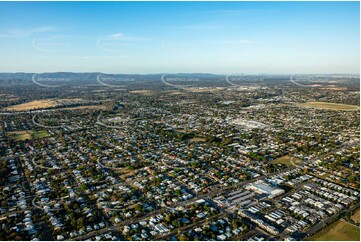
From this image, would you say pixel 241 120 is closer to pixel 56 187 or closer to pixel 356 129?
pixel 356 129

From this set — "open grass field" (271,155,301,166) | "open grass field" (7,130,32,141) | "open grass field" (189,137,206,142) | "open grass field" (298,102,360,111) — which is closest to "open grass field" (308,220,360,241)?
"open grass field" (271,155,301,166)

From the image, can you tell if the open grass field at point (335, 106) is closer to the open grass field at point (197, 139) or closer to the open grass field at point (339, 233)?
the open grass field at point (197, 139)

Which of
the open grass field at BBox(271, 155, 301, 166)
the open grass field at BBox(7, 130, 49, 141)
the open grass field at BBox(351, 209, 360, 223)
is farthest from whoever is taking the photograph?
the open grass field at BBox(7, 130, 49, 141)

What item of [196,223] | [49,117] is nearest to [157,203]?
[196,223]

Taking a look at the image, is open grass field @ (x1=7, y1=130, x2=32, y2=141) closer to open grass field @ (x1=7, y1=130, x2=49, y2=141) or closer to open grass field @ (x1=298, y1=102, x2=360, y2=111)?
open grass field @ (x1=7, y1=130, x2=49, y2=141)

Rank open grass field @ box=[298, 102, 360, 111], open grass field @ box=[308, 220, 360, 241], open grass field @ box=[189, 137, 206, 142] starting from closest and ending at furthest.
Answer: open grass field @ box=[308, 220, 360, 241] → open grass field @ box=[189, 137, 206, 142] → open grass field @ box=[298, 102, 360, 111]

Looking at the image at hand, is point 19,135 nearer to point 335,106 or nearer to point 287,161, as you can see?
point 287,161
